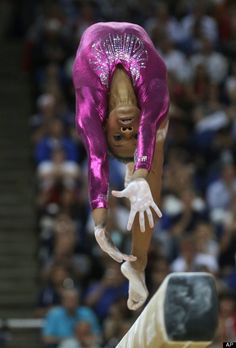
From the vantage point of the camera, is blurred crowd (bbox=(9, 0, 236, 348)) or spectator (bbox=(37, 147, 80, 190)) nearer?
blurred crowd (bbox=(9, 0, 236, 348))

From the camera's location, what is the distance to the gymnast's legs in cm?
457

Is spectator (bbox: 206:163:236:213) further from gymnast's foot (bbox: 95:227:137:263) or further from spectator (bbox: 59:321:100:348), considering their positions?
gymnast's foot (bbox: 95:227:137:263)

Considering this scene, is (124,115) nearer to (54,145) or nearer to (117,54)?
(117,54)

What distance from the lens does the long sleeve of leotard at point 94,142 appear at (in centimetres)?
435

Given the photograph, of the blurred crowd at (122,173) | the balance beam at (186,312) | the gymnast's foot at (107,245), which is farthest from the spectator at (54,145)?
the balance beam at (186,312)

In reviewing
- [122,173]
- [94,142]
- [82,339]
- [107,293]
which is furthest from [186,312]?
[122,173]

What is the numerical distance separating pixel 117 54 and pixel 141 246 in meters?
0.91

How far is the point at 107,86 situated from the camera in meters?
4.57

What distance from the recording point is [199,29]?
414 inches

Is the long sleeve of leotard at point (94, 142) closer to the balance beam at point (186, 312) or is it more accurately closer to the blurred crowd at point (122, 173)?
the balance beam at point (186, 312)

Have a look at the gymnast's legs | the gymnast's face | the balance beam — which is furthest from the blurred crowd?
the balance beam

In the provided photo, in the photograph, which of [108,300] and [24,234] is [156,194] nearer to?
[108,300]

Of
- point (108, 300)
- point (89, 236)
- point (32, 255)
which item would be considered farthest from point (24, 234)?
point (108, 300)

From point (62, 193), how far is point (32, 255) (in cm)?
70
